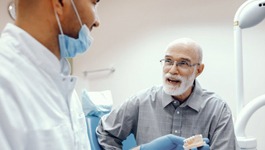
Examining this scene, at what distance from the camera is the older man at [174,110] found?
1.57 meters

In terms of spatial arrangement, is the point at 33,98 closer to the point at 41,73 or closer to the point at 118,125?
the point at 41,73

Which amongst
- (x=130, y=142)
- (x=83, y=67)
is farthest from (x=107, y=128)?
(x=83, y=67)

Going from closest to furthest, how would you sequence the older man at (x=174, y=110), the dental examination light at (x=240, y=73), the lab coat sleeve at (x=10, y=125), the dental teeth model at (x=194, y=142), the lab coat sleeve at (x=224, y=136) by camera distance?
the lab coat sleeve at (x=10, y=125)
the dental teeth model at (x=194, y=142)
the lab coat sleeve at (x=224, y=136)
the older man at (x=174, y=110)
the dental examination light at (x=240, y=73)

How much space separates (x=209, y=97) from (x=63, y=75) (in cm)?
109

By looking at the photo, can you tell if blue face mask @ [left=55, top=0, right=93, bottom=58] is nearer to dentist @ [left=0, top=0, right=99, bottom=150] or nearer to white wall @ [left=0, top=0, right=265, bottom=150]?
dentist @ [left=0, top=0, right=99, bottom=150]

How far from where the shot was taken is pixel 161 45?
3078 millimetres

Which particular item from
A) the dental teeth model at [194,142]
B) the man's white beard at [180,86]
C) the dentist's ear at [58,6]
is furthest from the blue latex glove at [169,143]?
the dentist's ear at [58,6]

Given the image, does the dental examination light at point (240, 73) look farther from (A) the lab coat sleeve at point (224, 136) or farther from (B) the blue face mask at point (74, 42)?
(B) the blue face mask at point (74, 42)

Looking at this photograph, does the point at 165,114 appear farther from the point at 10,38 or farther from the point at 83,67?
the point at 83,67

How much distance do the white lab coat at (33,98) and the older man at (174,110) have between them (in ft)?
2.81

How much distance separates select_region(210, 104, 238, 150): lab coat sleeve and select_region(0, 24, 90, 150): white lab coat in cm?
91

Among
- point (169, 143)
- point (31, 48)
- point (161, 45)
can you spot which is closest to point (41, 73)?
point (31, 48)

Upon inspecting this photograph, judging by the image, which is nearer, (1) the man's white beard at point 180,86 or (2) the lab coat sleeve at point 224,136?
(2) the lab coat sleeve at point 224,136

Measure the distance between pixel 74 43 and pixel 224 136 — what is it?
1030 mm
